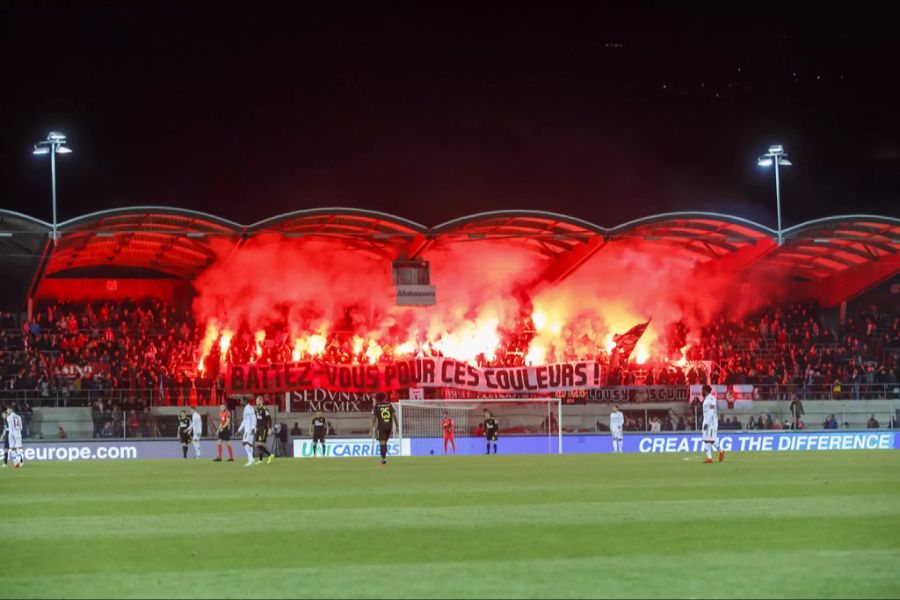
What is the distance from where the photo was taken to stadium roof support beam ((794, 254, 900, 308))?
5294 cm

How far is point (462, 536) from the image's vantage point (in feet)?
44.0

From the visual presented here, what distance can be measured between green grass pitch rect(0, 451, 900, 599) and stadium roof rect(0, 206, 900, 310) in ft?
76.4

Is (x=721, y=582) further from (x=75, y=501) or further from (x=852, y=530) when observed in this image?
(x=75, y=501)

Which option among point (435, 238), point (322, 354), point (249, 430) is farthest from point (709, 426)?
point (322, 354)

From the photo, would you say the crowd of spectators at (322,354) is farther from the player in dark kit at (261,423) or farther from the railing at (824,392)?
the player in dark kit at (261,423)

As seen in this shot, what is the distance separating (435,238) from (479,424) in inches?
336

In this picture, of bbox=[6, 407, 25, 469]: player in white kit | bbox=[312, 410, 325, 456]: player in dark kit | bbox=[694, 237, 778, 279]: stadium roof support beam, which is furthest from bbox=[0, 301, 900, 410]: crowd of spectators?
bbox=[6, 407, 25, 469]: player in white kit

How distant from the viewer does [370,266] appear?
2141 inches

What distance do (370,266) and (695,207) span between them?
16285mm

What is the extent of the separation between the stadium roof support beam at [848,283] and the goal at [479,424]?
59.7 ft

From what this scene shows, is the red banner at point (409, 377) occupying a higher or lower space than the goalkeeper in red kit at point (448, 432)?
higher

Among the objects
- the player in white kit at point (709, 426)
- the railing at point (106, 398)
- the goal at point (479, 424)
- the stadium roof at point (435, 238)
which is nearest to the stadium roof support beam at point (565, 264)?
the stadium roof at point (435, 238)

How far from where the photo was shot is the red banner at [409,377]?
45250 mm

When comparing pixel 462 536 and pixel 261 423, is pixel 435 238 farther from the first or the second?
pixel 462 536
